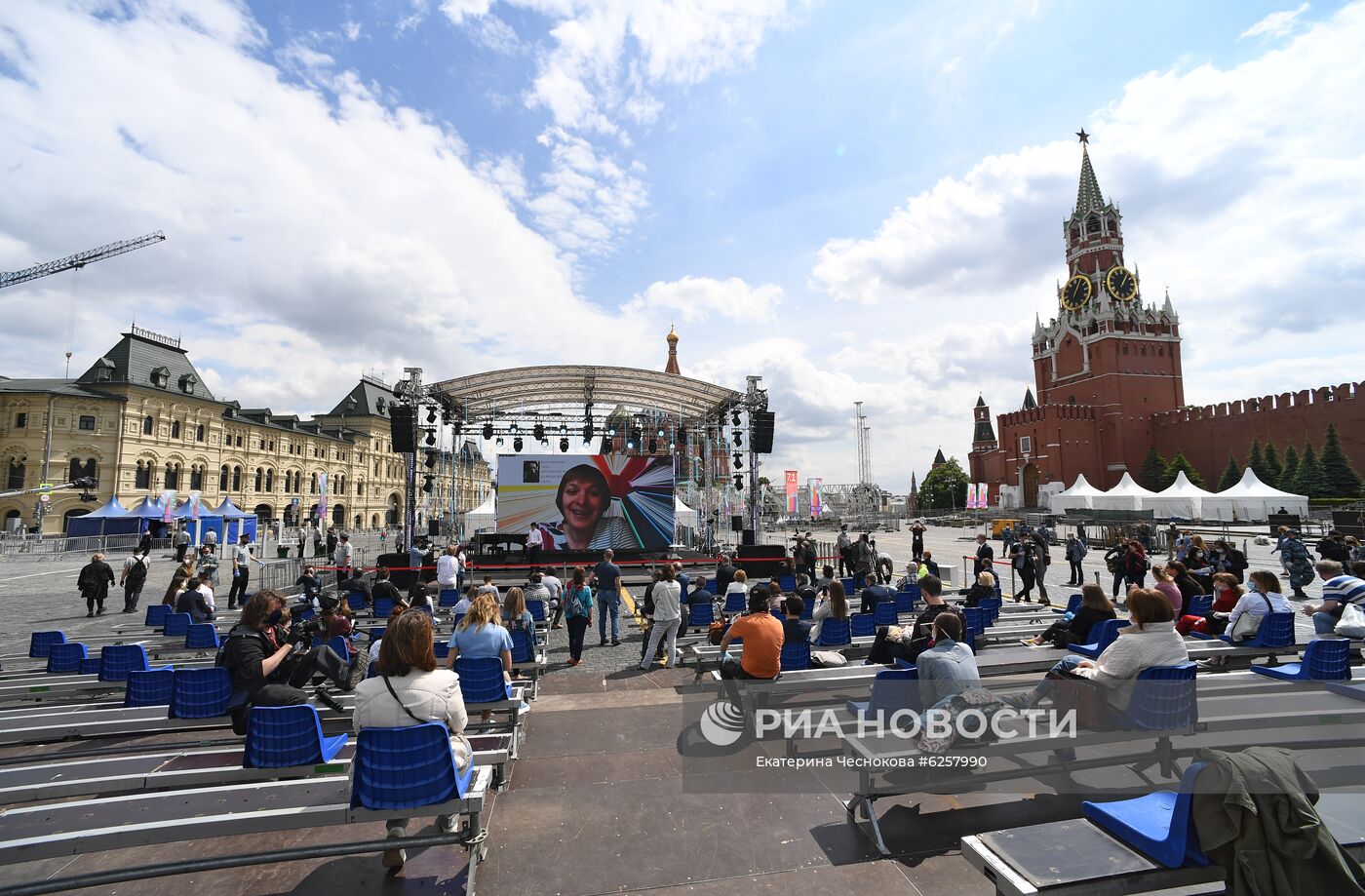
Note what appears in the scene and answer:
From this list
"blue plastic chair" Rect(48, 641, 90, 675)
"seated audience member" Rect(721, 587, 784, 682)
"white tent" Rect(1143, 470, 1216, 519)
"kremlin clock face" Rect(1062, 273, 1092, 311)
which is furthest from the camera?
"kremlin clock face" Rect(1062, 273, 1092, 311)

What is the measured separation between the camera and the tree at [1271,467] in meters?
52.3

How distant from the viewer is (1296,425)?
53750 mm

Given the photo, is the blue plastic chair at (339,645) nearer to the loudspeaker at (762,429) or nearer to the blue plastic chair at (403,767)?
the blue plastic chair at (403,767)

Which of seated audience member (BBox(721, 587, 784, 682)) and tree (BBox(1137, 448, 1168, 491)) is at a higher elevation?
tree (BBox(1137, 448, 1168, 491))

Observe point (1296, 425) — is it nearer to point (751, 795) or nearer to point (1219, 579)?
point (1219, 579)

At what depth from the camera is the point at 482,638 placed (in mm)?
5465

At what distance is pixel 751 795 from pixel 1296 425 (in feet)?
238

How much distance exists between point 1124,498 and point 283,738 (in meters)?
47.7

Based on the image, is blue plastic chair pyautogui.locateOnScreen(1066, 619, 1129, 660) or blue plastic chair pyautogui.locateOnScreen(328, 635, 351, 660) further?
blue plastic chair pyautogui.locateOnScreen(328, 635, 351, 660)

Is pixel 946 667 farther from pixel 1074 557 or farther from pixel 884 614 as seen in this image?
pixel 1074 557

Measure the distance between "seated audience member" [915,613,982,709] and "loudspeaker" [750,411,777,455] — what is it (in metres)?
18.2

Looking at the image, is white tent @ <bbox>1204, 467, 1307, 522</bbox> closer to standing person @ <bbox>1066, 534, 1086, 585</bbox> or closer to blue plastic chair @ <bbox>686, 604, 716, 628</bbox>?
standing person @ <bbox>1066, 534, 1086, 585</bbox>

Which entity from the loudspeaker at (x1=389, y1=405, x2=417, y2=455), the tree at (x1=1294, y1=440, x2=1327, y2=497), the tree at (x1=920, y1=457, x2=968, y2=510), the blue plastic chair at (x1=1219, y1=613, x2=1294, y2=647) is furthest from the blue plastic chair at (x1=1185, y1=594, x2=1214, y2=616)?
the tree at (x1=920, y1=457, x2=968, y2=510)

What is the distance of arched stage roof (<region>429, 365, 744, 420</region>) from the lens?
72.7 ft
